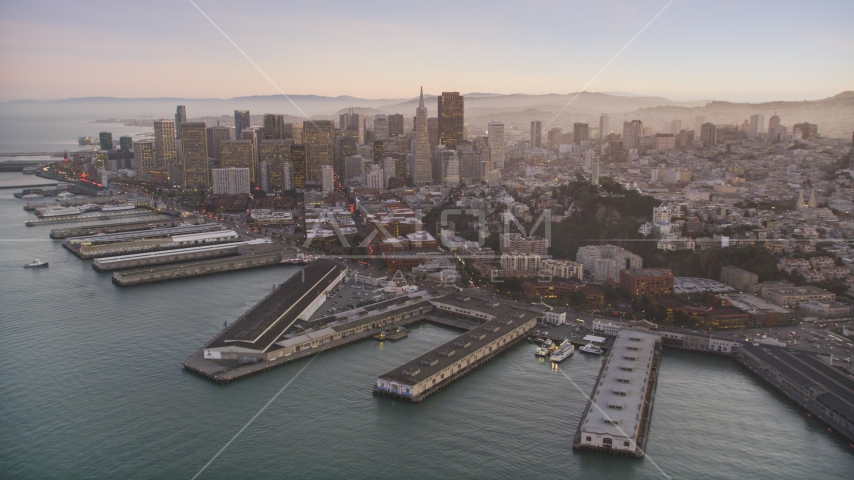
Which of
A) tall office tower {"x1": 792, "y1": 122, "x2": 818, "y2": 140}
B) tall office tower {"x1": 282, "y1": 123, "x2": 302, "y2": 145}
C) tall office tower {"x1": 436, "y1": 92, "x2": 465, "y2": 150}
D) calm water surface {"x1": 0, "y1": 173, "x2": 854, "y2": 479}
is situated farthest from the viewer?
tall office tower {"x1": 282, "y1": 123, "x2": 302, "y2": 145}

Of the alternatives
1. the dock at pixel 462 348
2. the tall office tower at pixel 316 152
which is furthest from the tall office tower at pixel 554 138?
the dock at pixel 462 348

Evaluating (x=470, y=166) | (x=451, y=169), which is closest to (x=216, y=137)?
(x=451, y=169)

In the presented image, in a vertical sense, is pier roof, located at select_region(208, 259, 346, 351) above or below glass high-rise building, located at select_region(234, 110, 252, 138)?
below

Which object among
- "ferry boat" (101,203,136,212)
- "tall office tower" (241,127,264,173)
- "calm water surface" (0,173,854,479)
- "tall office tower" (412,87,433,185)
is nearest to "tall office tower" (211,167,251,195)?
"ferry boat" (101,203,136,212)

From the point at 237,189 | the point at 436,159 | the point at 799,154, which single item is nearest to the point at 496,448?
the point at 799,154

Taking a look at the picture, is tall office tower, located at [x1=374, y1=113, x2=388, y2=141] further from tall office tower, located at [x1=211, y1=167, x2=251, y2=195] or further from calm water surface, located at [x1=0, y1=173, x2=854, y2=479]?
calm water surface, located at [x1=0, y1=173, x2=854, y2=479]

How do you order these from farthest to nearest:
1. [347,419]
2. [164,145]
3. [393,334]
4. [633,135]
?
[164,145], [633,135], [393,334], [347,419]

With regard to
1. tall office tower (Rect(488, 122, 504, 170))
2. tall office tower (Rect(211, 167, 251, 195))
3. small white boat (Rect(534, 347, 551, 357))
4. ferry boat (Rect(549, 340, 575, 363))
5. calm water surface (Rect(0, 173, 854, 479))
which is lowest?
calm water surface (Rect(0, 173, 854, 479))

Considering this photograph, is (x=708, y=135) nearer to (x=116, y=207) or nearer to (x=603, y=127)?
(x=603, y=127)
